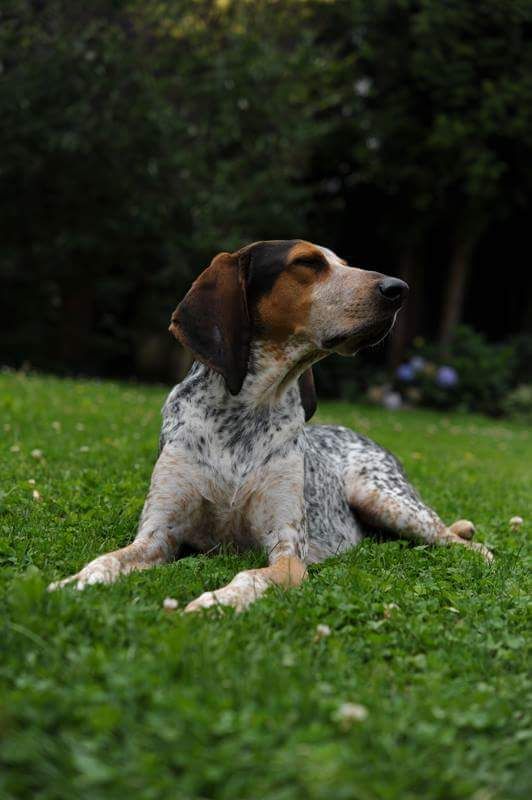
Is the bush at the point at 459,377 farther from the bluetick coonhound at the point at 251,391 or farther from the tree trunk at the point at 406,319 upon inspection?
the bluetick coonhound at the point at 251,391

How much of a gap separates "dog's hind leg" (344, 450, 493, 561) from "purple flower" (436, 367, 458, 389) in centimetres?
1244

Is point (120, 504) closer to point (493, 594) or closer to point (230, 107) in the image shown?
point (493, 594)

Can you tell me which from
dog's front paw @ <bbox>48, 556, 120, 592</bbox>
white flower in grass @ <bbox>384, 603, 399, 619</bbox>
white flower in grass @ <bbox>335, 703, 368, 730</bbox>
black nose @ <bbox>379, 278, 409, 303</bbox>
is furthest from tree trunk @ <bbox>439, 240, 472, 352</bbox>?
white flower in grass @ <bbox>335, 703, 368, 730</bbox>

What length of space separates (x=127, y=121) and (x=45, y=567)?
45.1ft

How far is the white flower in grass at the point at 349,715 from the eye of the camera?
2527 millimetres

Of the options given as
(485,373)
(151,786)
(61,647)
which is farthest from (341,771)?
(485,373)

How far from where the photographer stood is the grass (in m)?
2.31

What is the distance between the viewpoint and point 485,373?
18516mm

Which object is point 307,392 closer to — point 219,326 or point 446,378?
point 219,326

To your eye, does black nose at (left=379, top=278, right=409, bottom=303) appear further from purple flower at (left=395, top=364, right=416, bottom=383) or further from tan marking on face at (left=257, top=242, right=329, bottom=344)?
purple flower at (left=395, top=364, right=416, bottom=383)

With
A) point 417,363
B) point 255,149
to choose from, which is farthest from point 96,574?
point 417,363

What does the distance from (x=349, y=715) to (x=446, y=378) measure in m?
15.9

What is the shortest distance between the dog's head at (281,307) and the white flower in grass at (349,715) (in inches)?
90.6

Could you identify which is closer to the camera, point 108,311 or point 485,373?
point 485,373
